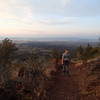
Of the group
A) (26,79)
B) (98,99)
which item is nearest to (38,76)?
(26,79)

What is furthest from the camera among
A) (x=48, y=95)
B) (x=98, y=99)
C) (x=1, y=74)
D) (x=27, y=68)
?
(x=27, y=68)

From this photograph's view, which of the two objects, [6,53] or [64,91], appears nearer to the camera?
[64,91]

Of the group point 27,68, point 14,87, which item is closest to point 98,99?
point 14,87

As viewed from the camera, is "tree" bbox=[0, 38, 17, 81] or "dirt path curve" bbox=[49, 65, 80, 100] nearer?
"dirt path curve" bbox=[49, 65, 80, 100]

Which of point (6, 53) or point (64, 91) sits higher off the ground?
point (6, 53)

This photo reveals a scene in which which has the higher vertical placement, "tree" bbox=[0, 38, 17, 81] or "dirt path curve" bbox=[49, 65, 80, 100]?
"tree" bbox=[0, 38, 17, 81]

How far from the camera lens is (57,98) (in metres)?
8.90

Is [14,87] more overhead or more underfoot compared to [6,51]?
more underfoot

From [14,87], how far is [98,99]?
11.8 feet

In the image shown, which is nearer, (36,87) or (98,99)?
(98,99)

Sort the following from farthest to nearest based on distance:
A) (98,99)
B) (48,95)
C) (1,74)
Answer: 1. (1,74)
2. (48,95)
3. (98,99)

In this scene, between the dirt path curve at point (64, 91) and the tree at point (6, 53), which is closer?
the dirt path curve at point (64, 91)

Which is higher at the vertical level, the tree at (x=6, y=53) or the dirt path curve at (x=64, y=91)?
the tree at (x=6, y=53)

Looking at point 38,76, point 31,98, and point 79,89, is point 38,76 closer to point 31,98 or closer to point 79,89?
point 79,89
